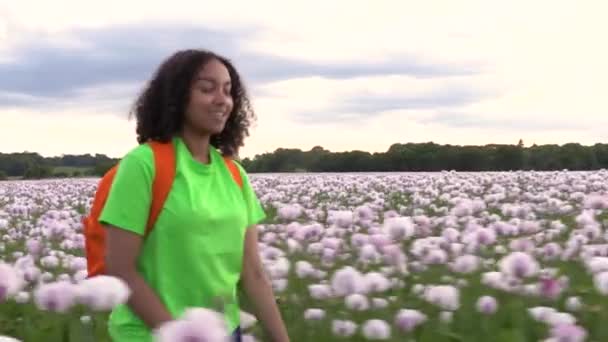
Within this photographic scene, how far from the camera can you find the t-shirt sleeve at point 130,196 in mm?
4215

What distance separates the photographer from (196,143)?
15.1ft

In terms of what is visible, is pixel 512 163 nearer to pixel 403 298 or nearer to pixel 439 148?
pixel 439 148

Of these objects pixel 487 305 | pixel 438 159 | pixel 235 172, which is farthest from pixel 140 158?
pixel 438 159

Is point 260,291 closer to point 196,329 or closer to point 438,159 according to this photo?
point 196,329

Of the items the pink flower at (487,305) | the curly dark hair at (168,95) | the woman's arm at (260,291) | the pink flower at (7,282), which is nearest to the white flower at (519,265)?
the pink flower at (487,305)

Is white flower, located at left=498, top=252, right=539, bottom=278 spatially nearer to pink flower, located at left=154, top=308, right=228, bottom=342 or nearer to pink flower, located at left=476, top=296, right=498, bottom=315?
pink flower, located at left=476, top=296, right=498, bottom=315

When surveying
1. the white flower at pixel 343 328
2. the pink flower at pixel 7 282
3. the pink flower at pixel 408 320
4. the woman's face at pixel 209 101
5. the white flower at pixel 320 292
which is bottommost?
the white flower at pixel 343 328

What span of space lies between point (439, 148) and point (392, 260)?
33181 millimetres

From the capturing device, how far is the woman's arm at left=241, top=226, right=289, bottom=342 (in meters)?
4.92

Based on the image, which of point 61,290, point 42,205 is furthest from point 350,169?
point 61,290

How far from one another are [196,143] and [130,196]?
1.63 ft

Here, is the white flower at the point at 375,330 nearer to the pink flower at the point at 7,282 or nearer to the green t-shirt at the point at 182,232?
the green t-shirt at the point at 182,232

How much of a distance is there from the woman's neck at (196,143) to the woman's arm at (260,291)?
462mm

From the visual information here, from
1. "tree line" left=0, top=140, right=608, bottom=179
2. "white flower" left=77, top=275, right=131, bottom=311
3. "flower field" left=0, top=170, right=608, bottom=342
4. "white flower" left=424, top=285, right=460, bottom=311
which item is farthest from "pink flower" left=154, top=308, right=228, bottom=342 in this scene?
"tree line" left=0, top=140, right=608, bottom=179
